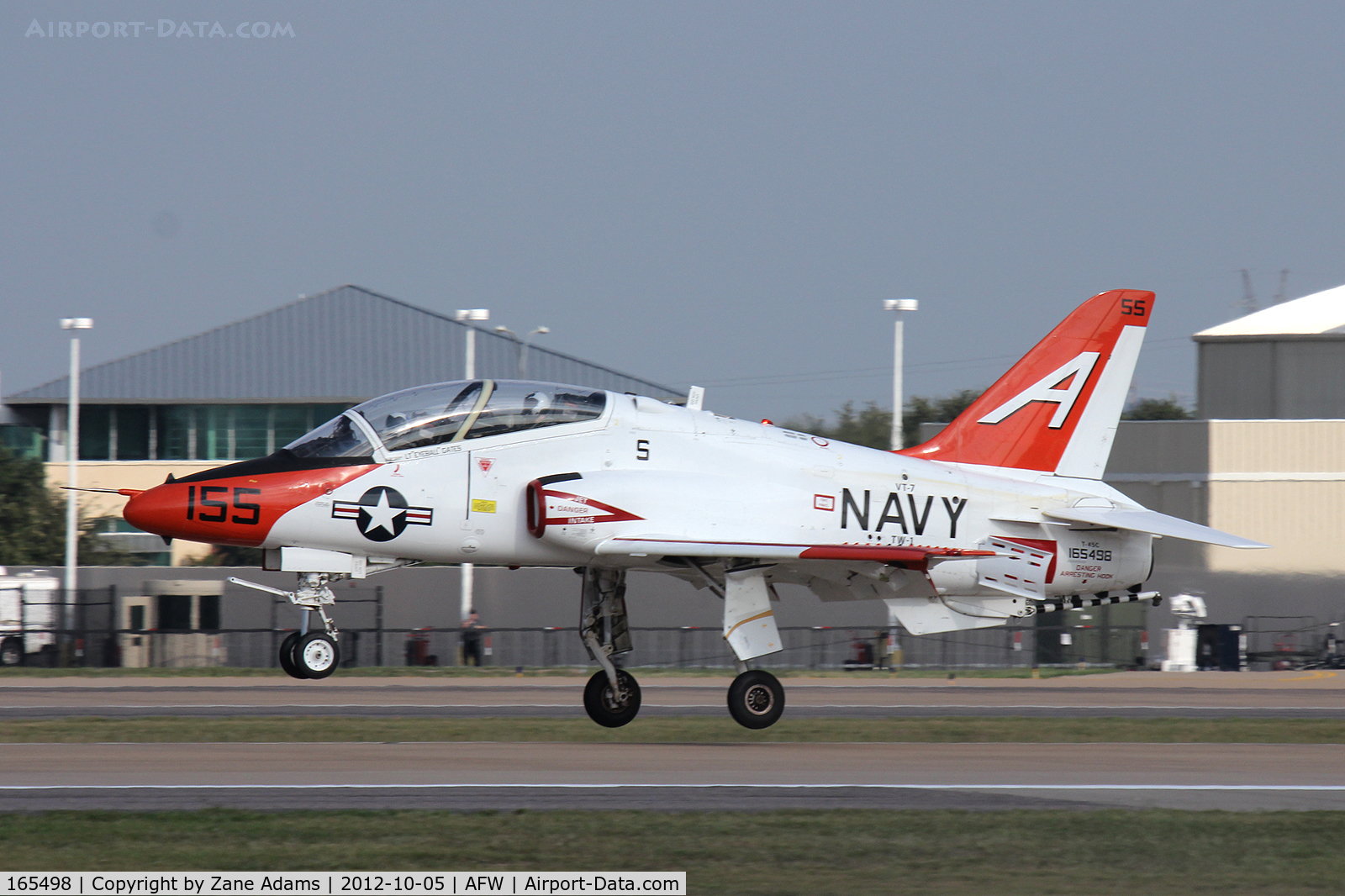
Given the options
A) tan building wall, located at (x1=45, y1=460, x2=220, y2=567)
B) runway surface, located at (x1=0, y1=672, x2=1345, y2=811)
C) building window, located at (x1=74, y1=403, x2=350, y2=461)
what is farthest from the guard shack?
runway surface, located at (x1=0, y1=672, x2=1345, y2=811)

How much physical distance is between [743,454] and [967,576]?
3.03 meters

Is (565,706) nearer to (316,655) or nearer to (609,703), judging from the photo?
(609,703)

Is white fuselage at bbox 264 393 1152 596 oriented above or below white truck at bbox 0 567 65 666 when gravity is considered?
above

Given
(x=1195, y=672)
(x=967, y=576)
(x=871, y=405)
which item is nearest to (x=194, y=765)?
(x=967, y=576)

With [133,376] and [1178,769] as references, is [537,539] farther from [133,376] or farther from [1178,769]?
[133,376]

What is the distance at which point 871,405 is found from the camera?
205 ft

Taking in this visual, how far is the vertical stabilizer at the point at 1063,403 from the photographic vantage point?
17.0 m

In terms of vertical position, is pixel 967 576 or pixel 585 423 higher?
pixel 585 423

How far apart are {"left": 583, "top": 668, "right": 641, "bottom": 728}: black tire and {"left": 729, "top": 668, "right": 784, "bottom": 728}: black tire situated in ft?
4.93

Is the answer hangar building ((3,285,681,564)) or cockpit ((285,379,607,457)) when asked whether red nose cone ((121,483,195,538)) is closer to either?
cockpit ((285,379,607,457))

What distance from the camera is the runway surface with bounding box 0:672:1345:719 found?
71.0ft

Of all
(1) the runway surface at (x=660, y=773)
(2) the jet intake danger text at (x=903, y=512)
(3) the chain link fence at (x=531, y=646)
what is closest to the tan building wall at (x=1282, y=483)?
(3) the chain link fence at (x=531, y=646)

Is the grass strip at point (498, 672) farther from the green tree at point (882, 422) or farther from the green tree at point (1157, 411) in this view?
the green tree at point (1157, 411)

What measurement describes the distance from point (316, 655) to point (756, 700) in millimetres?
4683
